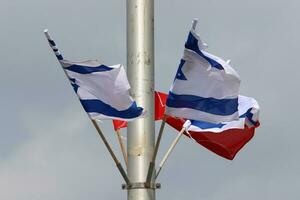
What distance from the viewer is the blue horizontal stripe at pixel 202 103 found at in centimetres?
2328

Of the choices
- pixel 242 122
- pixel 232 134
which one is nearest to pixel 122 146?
pixel 242 122

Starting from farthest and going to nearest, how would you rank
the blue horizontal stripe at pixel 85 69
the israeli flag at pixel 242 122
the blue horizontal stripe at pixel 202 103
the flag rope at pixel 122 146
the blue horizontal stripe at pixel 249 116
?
the blue horizontal stripe at pixel 249 116 < the israeli flag at pixel 242 122 < the flag rope at pixel 122 146 < the blue horizontal stripe at pixel 202 103 < the blue horizontal stripe at pixel 85 69

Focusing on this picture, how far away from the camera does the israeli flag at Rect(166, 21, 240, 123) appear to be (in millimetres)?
23000

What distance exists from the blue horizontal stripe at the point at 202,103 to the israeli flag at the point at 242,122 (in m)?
3.47

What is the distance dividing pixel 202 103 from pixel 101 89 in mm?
2555

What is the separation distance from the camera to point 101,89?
23.1 metres

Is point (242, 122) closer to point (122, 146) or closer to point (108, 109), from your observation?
point (122, 146)

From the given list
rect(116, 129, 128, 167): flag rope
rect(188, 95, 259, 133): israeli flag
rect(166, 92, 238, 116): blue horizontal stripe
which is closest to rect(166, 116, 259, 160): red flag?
rect(188, 95, 259, 133): israeli flag

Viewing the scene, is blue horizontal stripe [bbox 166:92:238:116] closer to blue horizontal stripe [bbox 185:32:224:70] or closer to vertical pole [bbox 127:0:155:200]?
vertical pole [bbox 127:0:155:200]

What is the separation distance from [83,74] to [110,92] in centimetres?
90

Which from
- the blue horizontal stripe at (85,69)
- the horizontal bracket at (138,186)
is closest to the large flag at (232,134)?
the horizontal bracket at (138,186)

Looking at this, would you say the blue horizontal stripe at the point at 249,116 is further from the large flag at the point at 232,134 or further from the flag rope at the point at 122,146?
the flag rope at the point at 122,146

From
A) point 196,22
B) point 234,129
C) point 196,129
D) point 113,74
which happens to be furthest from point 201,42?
point 234,129

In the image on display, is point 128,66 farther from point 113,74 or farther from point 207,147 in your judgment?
point 207,147
